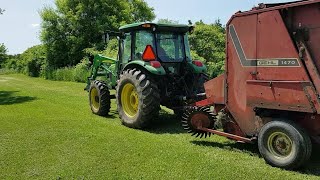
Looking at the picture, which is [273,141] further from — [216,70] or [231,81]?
[216,70]

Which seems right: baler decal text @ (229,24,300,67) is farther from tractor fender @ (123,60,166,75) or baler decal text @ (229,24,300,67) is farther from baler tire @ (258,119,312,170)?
tractor fender @ (123,60,166,75)

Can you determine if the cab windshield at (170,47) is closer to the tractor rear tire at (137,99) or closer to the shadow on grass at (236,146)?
the tractor rear tire at (137,99)

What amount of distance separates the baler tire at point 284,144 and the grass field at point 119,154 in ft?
0.51

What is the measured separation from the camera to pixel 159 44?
31.8 ft

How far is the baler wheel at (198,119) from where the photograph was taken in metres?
7.30

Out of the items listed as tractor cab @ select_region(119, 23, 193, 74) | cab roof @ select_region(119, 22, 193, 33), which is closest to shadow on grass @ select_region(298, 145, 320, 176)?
tractor cab @ select_region(119, 23, 193, 74)

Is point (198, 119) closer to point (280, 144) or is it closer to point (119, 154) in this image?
point (119, 154)

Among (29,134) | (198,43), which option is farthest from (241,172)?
(198,43)

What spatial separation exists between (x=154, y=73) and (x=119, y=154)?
8.31 feet

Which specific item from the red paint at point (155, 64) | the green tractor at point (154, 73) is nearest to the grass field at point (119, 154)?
the green tractor at point (154, 73)

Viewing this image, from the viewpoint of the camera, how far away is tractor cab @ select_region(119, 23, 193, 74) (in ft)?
31.2

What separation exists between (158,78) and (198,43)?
17.3 meters

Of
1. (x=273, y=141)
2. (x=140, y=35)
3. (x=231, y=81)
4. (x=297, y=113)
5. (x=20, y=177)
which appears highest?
(x=140, y=35)

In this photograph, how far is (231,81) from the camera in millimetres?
6824
